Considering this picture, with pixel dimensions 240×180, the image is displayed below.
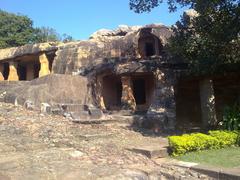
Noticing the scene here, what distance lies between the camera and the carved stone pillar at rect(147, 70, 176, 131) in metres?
12.8

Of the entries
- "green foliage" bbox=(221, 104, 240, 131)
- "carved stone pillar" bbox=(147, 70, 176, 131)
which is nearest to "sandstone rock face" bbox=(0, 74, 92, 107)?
"carved stone pillar" bbox=(147, 70, 176, 131)

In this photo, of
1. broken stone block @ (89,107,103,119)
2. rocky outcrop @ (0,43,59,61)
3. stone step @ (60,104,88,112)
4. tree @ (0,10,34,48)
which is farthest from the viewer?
tree @ (0,10,34,48)

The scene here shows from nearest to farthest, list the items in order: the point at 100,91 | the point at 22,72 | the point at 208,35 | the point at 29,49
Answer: the point at 208,35, the point at 100,91, the point at 29,49, the point at 22,72

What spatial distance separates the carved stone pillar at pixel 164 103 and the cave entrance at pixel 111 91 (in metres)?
4.38

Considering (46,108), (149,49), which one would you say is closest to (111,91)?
(149,49)

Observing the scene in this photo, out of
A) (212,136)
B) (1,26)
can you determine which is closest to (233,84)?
(212,136)

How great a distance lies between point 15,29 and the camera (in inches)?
1457

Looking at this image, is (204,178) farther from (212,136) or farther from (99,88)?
(99,88)

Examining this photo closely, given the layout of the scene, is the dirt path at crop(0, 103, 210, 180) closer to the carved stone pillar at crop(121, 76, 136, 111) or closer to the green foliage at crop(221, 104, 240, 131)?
the green foliage at crop(221, 104, 240, 131)

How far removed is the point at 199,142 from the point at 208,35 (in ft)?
13.2

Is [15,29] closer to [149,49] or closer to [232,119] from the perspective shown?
[149,49]

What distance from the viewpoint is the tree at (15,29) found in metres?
35.6

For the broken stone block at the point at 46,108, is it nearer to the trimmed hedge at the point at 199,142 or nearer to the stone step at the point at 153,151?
the stone step at the point at 153,151

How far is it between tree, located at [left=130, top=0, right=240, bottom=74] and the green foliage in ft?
4.84
